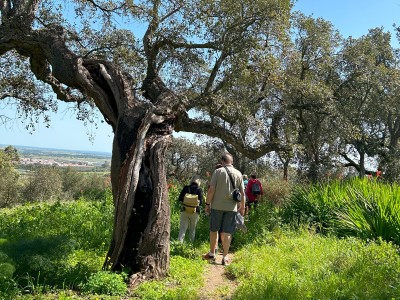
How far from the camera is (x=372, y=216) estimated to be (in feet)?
25.1

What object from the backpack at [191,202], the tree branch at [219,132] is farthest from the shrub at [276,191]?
the backpack at [191,202]

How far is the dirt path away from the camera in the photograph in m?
5.20

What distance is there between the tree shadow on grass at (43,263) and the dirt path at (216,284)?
161 centimetres

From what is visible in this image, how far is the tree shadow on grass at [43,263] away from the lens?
4.83m

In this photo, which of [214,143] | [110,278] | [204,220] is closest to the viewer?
[110,278]

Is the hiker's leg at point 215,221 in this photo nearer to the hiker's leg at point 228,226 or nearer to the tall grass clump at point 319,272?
the hiker's leg at point 228,226

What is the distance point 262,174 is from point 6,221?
2048 centimetres

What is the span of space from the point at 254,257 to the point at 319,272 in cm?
173

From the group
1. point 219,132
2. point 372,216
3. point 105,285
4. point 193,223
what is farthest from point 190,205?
point 105,285

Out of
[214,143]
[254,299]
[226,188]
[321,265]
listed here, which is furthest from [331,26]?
[254,299]

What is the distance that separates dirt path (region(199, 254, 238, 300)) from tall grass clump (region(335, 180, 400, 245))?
275cm

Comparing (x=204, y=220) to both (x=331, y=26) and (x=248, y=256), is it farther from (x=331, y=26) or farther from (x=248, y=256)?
(x=331, y=26)

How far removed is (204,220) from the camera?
11266 mm

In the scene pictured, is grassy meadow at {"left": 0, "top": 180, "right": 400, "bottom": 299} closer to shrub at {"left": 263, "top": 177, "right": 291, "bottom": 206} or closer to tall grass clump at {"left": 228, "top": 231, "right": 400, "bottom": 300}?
tall grass clump at {"left": 228, "top": 231, "right": 400, "bottom": 300}
